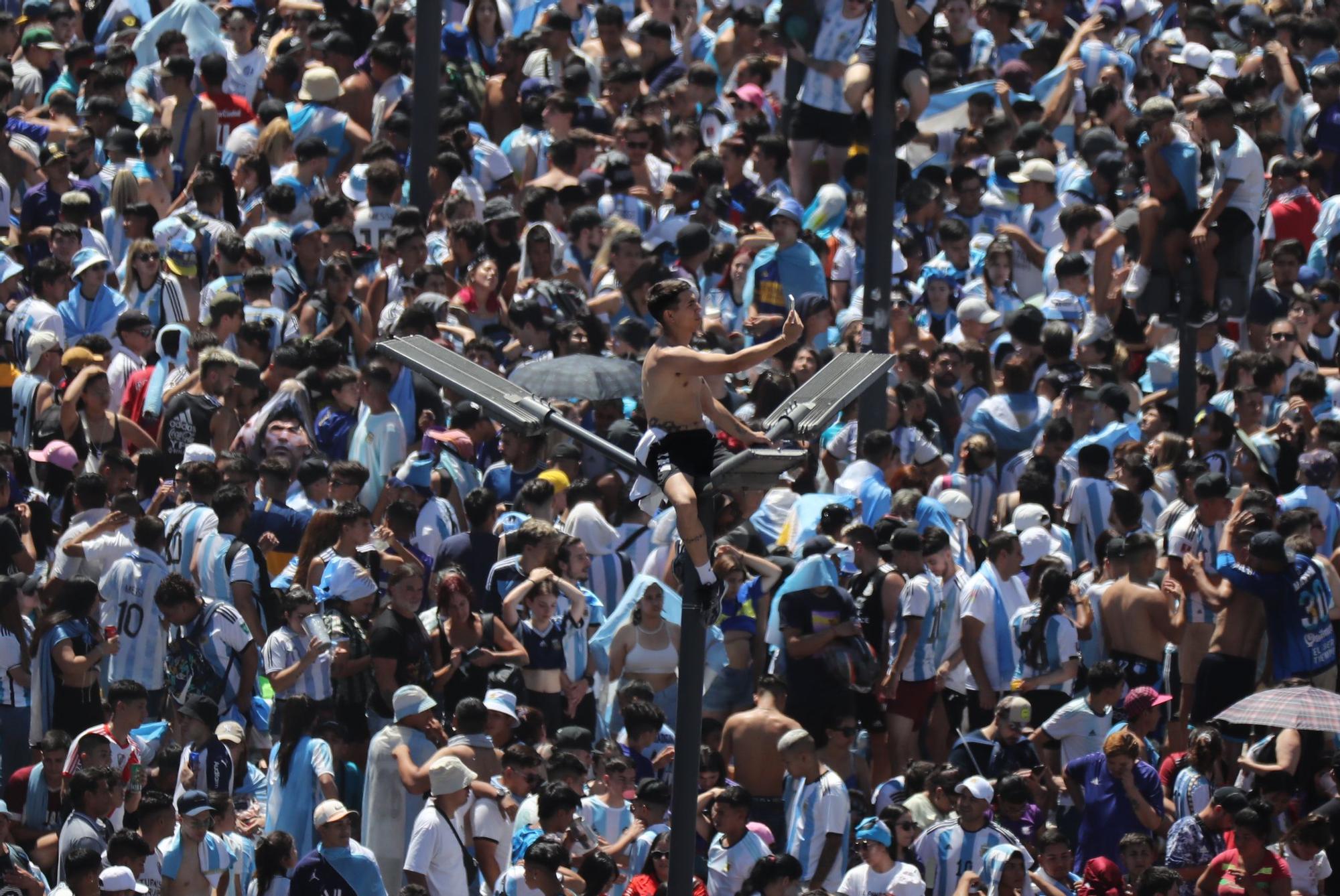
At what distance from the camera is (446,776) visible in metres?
12.9

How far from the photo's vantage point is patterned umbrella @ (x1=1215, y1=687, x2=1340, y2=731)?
13.2m

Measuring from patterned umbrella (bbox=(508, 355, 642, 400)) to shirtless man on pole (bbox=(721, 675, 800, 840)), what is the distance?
101 inches

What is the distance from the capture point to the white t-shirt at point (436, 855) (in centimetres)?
1282

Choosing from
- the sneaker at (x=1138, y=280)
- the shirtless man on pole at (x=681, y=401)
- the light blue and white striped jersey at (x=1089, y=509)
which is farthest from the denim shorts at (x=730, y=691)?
the sneaker at (x=1138, y=280)

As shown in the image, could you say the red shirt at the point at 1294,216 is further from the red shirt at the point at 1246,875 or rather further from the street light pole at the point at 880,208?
the red shirt at the point at 1246,875

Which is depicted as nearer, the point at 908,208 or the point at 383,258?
the point at 383,258

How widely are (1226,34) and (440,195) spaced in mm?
7302

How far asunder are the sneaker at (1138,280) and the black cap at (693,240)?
2.84 meters

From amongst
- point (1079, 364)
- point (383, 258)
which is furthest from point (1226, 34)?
point (383, 258)

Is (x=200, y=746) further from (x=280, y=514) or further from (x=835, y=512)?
(x=835, y=512)

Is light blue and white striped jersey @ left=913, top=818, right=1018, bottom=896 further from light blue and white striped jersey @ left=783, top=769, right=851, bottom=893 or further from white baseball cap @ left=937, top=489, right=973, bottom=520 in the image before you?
white baseball cap @ left=937, top=489, right=973, bottom=520

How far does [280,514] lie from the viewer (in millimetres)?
14906

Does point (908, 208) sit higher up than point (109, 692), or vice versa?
point (908, 208)

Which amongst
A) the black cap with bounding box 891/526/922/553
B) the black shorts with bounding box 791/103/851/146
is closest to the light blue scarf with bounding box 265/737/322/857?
the black cap with bounding box 891/526/922/553
